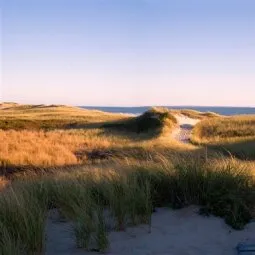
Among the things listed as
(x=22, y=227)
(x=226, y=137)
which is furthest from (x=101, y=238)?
(x=226, y=137)

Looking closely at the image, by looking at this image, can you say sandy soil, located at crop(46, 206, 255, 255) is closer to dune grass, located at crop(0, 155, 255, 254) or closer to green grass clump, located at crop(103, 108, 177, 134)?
dune grass, located at crop(0, 155, 255, 254)

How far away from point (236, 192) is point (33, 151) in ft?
52.0

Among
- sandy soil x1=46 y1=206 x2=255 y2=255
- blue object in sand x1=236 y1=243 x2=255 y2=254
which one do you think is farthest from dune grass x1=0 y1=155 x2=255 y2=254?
blue object in sand x1=236 y1=243 x2=255 y2=254

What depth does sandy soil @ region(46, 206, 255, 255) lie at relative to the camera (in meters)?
6.98

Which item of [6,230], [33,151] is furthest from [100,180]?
[33,151]

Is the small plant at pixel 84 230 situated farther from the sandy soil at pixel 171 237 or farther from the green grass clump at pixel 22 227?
the green grass clump at pixel 22 227

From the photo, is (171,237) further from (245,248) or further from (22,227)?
(22,227)

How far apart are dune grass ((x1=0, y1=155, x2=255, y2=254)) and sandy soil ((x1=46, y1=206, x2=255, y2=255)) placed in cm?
14

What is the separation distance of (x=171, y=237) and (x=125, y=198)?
2.96 ft

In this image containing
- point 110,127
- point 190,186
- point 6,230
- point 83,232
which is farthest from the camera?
point 110,127

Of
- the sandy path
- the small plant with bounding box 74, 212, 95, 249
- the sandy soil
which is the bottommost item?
the sandy path

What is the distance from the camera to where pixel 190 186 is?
8547 millimetres

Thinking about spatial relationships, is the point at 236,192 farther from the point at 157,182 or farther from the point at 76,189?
the point at 76,189

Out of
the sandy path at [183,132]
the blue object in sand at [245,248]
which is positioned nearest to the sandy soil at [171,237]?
the blue object in sand at [245,248]
